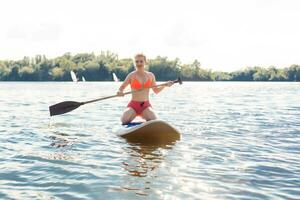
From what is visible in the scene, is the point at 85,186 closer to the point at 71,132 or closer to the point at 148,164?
the point at 148,164

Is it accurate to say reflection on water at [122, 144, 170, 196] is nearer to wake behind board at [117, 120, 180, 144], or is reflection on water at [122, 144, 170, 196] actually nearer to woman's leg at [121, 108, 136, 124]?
wake behind board at [117, 120, 180, 144]

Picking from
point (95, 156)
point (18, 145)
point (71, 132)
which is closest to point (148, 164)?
point (95, 156)

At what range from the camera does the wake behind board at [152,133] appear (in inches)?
415

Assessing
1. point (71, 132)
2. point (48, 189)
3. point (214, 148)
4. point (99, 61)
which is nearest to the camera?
point (48, 189)

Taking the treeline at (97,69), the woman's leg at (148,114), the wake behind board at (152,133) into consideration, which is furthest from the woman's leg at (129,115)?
the treeline at (97,69)

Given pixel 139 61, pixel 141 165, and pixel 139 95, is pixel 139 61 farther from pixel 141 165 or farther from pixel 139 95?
pixel 141 165

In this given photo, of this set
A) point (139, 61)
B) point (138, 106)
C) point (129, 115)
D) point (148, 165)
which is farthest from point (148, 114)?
point (148, 165)

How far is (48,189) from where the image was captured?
6.11 meters

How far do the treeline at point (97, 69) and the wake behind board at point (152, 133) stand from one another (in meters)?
115

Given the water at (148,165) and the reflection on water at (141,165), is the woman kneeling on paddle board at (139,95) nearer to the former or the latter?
the water at (148,165)

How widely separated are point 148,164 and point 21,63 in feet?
443

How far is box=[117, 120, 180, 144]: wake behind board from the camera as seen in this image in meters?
10.5

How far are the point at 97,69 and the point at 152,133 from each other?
12075 cm

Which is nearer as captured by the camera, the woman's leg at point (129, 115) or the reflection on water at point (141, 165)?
the reflection on water at point (141, 165)
